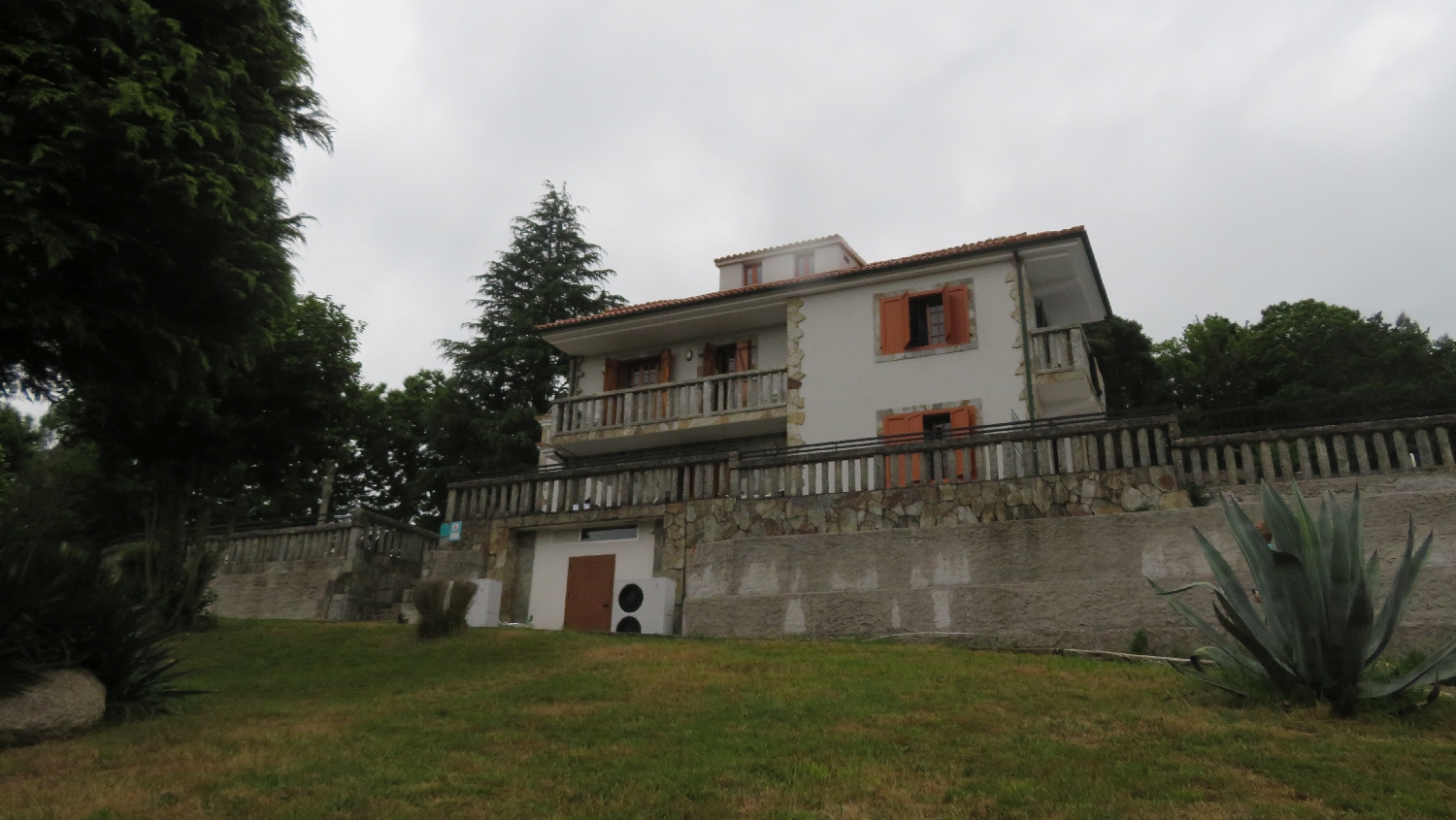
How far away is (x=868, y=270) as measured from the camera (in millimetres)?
21516

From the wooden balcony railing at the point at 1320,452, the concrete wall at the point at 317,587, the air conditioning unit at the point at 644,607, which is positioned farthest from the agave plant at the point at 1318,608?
the concrete wall at the point at 317,587

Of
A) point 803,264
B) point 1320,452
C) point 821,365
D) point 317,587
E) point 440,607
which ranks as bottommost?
point 440,607

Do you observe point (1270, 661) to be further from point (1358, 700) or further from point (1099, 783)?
point (1099, 783)

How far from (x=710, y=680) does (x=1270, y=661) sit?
16.1 ft

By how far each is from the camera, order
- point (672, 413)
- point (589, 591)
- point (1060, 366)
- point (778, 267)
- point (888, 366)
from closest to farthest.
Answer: point (589, 591), point (1060, 366), point (888, 366), point (672, 413), point (778, 267)

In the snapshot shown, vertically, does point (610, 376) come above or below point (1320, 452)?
above

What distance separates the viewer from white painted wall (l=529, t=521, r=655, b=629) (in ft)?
59.0

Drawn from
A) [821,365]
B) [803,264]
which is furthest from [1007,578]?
[803,264]

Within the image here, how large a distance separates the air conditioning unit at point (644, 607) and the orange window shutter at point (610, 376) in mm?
9821

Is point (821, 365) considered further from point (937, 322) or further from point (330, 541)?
point (330, 541)

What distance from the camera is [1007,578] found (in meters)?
13.0

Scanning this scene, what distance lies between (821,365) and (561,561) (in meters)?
7.11

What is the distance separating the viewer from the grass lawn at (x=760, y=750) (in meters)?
5.59

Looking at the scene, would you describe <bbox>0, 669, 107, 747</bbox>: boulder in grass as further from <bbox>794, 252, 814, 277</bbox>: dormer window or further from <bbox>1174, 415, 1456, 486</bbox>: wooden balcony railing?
<bbox>794, 252, 814, 277</bbox>: dormer window
